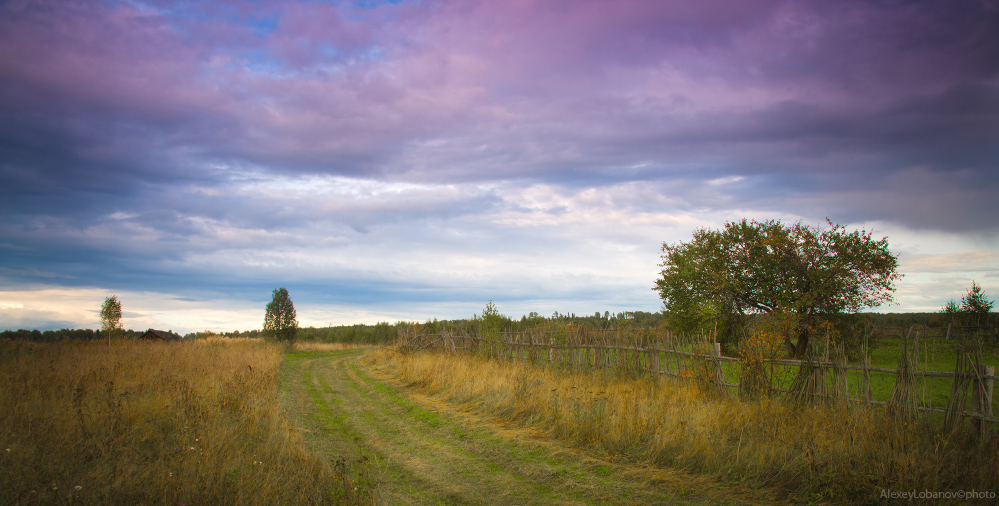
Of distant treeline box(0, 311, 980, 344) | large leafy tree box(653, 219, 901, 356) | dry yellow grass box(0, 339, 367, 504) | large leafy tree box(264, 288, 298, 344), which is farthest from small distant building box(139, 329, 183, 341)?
large leafy tree box(653, 219, 901, 356)

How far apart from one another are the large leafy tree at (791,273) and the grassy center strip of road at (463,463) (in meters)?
17.9

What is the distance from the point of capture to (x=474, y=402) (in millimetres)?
11453

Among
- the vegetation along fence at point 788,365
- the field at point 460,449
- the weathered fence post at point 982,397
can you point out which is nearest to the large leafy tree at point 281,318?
the vegetation along fence at point 788,365

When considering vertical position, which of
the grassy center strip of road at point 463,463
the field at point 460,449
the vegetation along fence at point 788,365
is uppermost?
the vegetation along fence at point 788,365

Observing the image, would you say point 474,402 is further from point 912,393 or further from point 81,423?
point 912,393

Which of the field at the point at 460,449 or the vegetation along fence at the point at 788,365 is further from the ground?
the vegetation along fence at the point at 788,365

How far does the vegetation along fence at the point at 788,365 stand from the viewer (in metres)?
7.18

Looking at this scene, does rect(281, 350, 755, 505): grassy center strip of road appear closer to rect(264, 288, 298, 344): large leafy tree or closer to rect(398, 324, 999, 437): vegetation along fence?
rect(398, 324, 999, 437): vegetation along fence

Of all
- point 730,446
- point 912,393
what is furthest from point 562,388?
point 912,393

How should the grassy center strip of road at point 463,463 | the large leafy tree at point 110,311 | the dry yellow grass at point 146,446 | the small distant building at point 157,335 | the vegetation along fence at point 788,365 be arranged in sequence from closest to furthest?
the dry yellow grass at point 146,446 < the grassy center strip of road at point 463,463 < the vegetation along fence at point 788,365 < the small distant building at point 157,335 < the large leafy tree at point 110,311

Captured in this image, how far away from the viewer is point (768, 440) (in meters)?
6.90

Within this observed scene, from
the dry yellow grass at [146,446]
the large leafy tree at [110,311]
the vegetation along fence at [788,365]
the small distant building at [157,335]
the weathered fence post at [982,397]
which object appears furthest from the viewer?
the large leafy tree at [110,311]

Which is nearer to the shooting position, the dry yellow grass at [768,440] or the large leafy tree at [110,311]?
the dry yellow grass at [768,440]

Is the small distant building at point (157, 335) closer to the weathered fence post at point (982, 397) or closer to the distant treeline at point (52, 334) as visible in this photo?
the distant treeline at point (52, 334)
